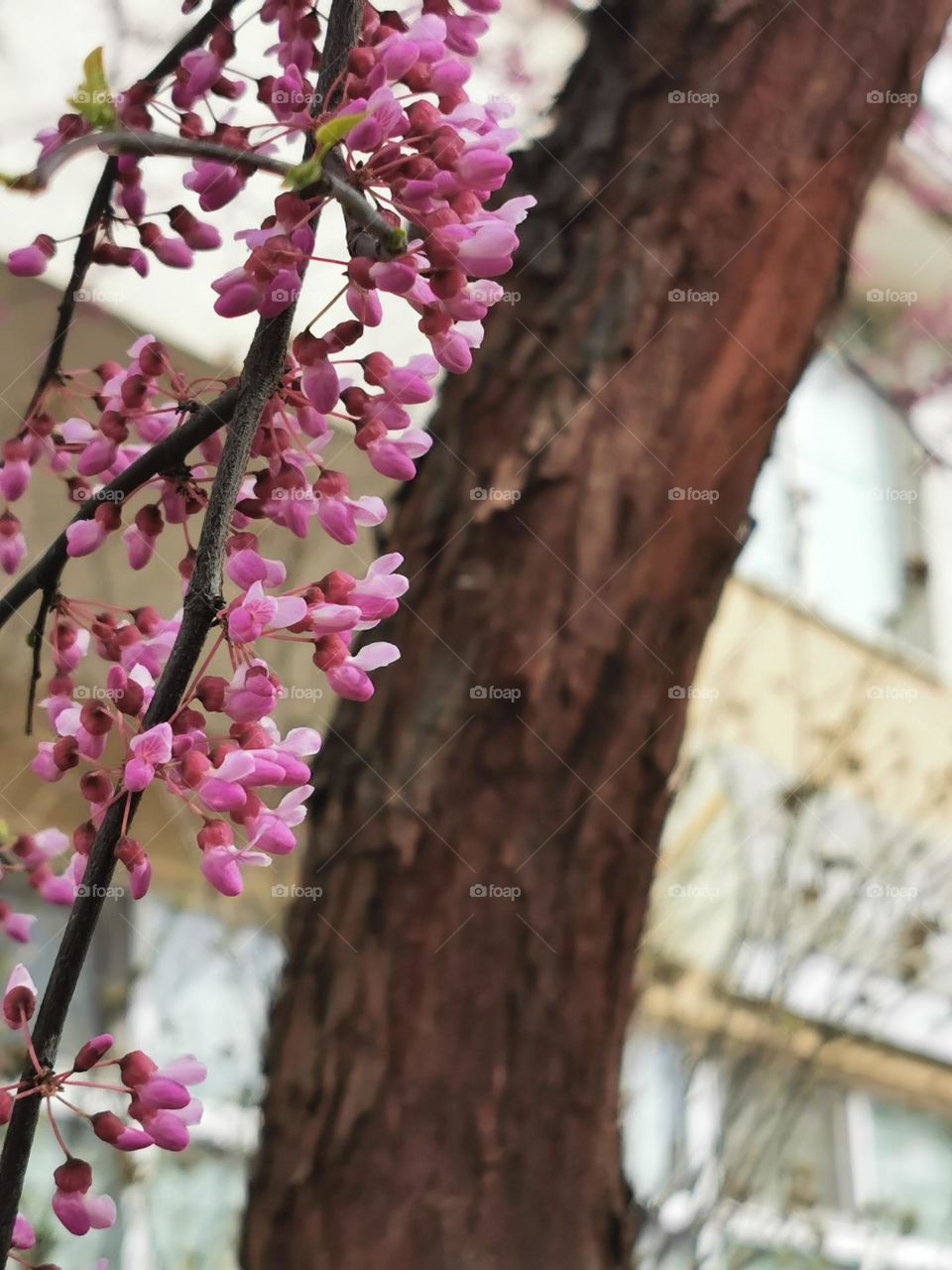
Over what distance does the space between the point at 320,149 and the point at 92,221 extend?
21 cm

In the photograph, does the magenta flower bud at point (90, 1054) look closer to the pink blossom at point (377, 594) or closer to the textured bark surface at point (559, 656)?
the pink blossom at point (377, 594)

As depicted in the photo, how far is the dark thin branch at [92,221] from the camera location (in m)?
0.46

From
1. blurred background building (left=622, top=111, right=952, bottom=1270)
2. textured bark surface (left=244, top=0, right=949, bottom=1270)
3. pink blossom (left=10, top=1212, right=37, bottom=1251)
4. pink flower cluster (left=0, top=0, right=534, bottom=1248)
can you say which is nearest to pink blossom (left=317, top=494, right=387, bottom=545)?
pink flower cluster (left=0, top=0, right=534, bottom=1248)

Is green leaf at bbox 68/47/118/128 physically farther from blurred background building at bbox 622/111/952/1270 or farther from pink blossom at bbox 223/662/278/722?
blurred background building at bbox 622/111/952/1270

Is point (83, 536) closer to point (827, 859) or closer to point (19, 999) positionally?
point (19, 999)

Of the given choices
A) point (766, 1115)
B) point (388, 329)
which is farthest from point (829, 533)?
point (766, 1115)

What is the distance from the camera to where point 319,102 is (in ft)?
1.10

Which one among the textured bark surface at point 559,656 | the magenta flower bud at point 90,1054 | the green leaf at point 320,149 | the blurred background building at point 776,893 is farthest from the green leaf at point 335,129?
the textured bark surface at point 559,656

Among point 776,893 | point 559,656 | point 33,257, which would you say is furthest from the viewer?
point 776,893

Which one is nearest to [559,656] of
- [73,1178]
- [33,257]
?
[33,257]

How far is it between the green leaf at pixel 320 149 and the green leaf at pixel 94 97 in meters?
0.05

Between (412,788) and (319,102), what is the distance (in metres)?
0.70

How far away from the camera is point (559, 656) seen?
1.00 metres

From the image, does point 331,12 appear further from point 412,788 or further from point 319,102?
point 412,788
